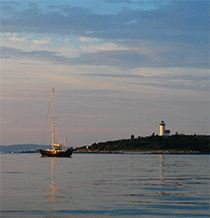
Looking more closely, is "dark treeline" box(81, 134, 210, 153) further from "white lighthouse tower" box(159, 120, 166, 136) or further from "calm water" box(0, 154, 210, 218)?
"calm water" box(0, 154, 210, 218)

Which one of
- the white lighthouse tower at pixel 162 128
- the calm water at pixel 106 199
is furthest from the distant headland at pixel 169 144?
the calm water at pixel 106 199

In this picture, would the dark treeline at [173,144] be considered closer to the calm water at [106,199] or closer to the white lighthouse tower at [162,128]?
the white lighthouse tower at [162,128]

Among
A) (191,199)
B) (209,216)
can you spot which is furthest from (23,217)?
(191,199)

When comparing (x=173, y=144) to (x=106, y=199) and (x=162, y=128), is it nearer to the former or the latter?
(x=162, y=128)

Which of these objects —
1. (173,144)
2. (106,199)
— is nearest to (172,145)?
(173,144)

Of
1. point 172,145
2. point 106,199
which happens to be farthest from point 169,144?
point 106,199

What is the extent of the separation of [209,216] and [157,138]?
174135 millimetres

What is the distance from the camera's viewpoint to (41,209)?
25.4 m

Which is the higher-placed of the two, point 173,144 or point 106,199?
point 173,144

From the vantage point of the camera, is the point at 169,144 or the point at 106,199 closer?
the point at 106,199

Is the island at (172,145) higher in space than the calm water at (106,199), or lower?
higher

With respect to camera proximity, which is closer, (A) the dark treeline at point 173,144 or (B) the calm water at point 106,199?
(B) the calm water at point 106,199

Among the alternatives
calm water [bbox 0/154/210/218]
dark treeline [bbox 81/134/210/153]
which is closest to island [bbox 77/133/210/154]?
dark treeline [bbox 81/134/210/153]

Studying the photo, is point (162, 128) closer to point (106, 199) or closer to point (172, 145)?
point (172, 145)
